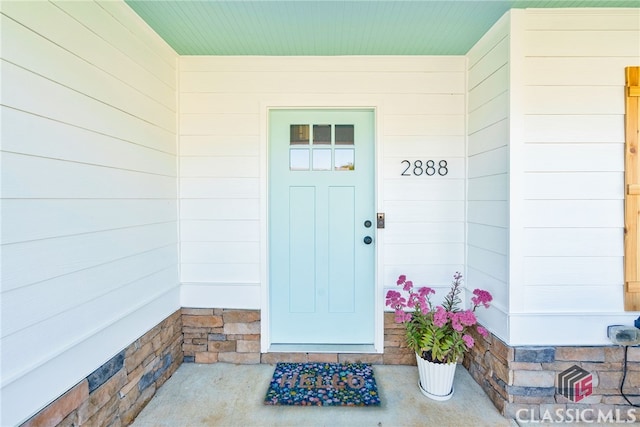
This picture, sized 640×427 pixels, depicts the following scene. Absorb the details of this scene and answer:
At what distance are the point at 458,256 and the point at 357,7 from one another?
178cm

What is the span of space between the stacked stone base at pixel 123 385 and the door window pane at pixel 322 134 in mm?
1654

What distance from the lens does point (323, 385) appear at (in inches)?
80.4

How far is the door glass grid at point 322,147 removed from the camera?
2385 millimetres

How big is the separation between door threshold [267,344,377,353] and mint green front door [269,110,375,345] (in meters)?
0.03

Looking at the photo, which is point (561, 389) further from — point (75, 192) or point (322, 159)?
point (75, 192)

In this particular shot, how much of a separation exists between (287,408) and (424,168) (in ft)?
6.01

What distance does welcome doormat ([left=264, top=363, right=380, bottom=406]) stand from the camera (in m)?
1.89

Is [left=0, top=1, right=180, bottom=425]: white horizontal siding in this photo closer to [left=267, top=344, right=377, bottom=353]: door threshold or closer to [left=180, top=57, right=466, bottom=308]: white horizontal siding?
[left=180, top=57, right=466, bottom=308]: white horizontal siding

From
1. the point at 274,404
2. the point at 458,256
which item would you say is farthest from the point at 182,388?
the point at 458,256

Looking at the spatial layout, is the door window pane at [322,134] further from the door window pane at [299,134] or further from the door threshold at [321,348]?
the door threshold at [321,348]

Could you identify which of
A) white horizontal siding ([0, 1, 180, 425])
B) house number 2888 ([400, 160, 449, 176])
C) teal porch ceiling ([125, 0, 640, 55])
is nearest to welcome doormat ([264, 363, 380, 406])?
white horizontal siding ([0, 1, 180, 425])

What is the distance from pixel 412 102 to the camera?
2293 millimetres

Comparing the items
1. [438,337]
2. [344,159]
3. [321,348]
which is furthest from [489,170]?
[321,348]

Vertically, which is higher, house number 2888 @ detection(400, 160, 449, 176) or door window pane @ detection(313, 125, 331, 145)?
door window pane @ detection(313, 125, 331, 145)
